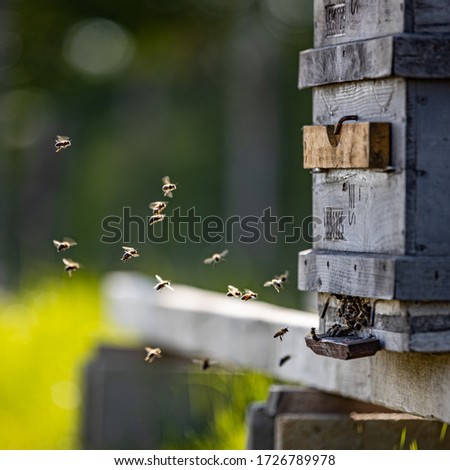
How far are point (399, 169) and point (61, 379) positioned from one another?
4.71 meters

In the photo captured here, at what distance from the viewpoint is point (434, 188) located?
135 inches

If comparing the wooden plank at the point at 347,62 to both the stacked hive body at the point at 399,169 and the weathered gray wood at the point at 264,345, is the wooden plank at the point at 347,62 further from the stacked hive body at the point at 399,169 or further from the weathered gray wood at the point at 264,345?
the weathered gray wood at the point at 264,345

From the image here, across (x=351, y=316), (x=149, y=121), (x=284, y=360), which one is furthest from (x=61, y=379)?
(x=149, y=121)

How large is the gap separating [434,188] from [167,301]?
299 cm

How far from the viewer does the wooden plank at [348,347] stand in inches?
137

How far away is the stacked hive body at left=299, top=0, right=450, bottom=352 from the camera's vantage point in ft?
11.2

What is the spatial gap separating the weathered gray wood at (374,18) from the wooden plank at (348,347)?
0.99 meters

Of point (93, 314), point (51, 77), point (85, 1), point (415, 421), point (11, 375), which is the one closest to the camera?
point (415, 421)

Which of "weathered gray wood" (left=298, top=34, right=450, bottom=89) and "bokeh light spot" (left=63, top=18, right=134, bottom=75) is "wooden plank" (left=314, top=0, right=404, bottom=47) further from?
"bokeh light spot" (left=63, top=18, right=134, bottom=75)

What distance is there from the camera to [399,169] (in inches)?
135

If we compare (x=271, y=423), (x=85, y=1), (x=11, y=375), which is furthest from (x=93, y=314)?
(x=85, y=1)

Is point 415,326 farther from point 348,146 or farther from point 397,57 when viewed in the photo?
point 397,57

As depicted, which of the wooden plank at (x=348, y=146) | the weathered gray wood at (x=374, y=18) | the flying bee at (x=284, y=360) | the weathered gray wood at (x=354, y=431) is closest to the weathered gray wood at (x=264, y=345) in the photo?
the flying bee at (x=284, y=360)

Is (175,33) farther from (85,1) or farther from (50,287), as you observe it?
(50,287)
